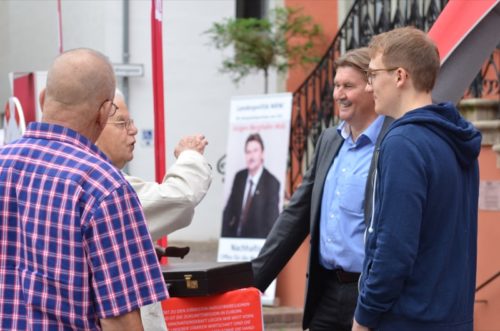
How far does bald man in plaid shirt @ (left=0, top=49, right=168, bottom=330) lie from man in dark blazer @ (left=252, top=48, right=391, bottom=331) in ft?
5.51

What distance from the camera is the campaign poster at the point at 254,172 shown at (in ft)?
37.0

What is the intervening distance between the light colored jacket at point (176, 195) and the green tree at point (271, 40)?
12.8 m

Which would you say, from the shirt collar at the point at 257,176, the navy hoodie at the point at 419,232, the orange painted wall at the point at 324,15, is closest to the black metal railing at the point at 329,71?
the shirt collar at the point at 257,176

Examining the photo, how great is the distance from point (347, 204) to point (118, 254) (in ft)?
6.05

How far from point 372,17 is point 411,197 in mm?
9131

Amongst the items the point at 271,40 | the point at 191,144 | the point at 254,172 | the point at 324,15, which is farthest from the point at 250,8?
the point at 191,144

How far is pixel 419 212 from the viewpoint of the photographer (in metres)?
3.45

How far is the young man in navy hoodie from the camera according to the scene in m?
3.45

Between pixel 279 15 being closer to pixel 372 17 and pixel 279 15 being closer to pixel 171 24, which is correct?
pixel 171 24

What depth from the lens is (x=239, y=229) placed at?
11688 millimetres

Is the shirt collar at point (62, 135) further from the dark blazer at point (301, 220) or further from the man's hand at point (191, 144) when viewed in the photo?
the dark blazer at point (301, 220)

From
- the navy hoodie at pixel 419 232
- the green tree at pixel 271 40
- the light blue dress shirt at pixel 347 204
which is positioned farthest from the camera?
the green tree at pixel 271 40

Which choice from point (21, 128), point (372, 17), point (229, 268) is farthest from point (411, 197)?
point (372, 17)

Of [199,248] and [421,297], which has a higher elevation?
[421,297]
